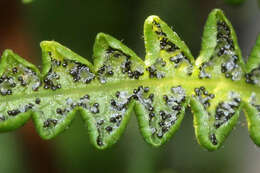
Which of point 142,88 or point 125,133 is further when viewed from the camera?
point 125,133

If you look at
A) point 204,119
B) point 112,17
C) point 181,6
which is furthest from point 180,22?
point 204,119

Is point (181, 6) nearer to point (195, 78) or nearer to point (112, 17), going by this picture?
point (112, 17)

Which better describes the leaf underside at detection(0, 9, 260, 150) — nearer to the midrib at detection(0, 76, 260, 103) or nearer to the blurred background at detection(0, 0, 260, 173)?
the midrib at detection(0, 76, 260, 103)

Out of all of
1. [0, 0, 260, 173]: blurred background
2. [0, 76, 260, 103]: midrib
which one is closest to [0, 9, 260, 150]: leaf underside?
[0, 76, 260, 103]: midrib

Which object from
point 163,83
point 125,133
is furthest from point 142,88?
point 125,133

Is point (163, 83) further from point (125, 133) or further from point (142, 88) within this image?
point (125, 133)
